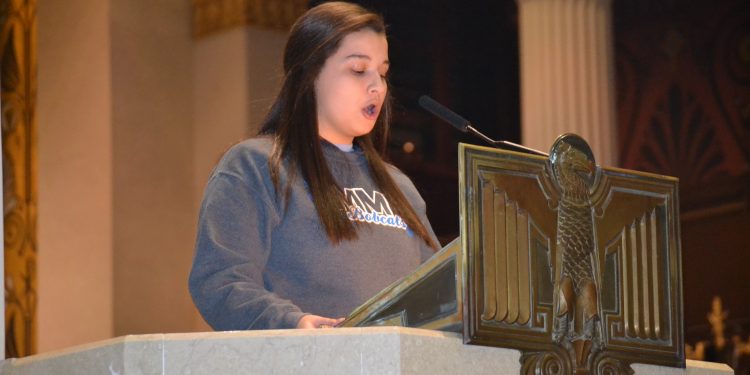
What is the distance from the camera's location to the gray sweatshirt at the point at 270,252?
7.33 ft

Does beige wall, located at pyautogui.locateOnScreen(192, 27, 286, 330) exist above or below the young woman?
above

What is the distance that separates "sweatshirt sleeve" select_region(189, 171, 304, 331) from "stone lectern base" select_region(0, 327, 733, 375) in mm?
325

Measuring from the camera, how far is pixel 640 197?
2.11 metres

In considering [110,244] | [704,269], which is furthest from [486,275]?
[704,269]

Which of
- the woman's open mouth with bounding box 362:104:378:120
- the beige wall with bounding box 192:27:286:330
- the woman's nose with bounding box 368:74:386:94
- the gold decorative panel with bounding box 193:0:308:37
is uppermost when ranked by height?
the gold decorative panel with bounding box 193:0:308:37

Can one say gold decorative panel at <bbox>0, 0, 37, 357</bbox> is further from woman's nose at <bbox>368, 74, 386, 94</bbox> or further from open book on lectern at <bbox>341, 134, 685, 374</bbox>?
open book on lectern at <bbox>341, 134, 685, 374</bbox>

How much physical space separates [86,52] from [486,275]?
14.0 feet

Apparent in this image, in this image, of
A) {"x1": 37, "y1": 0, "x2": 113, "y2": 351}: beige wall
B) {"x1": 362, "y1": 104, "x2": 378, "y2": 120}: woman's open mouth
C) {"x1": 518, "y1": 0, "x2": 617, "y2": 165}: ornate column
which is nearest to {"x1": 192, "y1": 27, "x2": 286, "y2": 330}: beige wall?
{"x1": 37, "y1": 0, "x2": 113, "y2": 351}: beige wall

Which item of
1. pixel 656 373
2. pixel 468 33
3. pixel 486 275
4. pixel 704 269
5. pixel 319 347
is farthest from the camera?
pixel 468 33

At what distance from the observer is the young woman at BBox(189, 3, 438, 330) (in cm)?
225

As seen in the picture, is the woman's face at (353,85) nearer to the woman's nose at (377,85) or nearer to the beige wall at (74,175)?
the woman's nose at (377,85)

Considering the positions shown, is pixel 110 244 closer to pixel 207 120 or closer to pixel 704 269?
pixel 207 120

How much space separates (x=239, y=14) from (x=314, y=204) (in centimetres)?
392

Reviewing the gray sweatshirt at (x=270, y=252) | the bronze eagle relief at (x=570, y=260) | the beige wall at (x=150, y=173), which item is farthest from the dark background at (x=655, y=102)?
the bronze eagle relief at (x=570, y=260)
